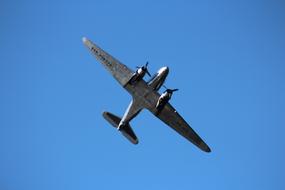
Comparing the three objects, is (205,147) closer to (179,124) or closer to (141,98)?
(179,124)

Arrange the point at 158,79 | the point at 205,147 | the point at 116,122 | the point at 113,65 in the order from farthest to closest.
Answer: the point at 205,147 → the point at 116,122 → the point at 113,65 → the point at 158,79

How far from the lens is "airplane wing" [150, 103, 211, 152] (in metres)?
62.2

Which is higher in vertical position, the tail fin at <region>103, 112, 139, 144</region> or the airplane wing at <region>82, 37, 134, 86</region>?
the airplane wing at <region>82, 37, 134, 86</region>

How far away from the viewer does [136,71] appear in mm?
59438

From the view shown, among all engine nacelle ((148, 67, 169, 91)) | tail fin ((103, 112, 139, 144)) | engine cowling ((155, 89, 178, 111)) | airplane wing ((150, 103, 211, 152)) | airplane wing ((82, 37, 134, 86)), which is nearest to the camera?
engine nacelle ((148, 67, 169, 91))

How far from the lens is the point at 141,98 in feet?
199

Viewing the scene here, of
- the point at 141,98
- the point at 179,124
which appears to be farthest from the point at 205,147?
the point at 141,98

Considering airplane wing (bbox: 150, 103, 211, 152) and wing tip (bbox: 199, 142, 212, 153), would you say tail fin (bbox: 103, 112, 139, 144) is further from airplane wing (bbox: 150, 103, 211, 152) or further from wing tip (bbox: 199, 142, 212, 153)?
wing tip (bbox: 199, 142, 212, 153)

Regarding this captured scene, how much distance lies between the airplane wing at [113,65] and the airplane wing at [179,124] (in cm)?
554

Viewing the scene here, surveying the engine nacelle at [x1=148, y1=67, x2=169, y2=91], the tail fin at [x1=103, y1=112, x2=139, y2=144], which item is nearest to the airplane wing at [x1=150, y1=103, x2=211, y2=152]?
the engine nacelle at [x1=148, y1=67, x2=169, y2=91]

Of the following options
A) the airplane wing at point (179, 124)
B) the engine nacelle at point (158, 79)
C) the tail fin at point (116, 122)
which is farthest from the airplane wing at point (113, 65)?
the tail fin at point (116, 122)

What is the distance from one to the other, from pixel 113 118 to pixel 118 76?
6.72m

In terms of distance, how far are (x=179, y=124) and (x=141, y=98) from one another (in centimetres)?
659

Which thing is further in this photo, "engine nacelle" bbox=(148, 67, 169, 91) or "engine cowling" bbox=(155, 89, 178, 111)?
"engine cowling" bbox=(155, 89, 178, 111)
